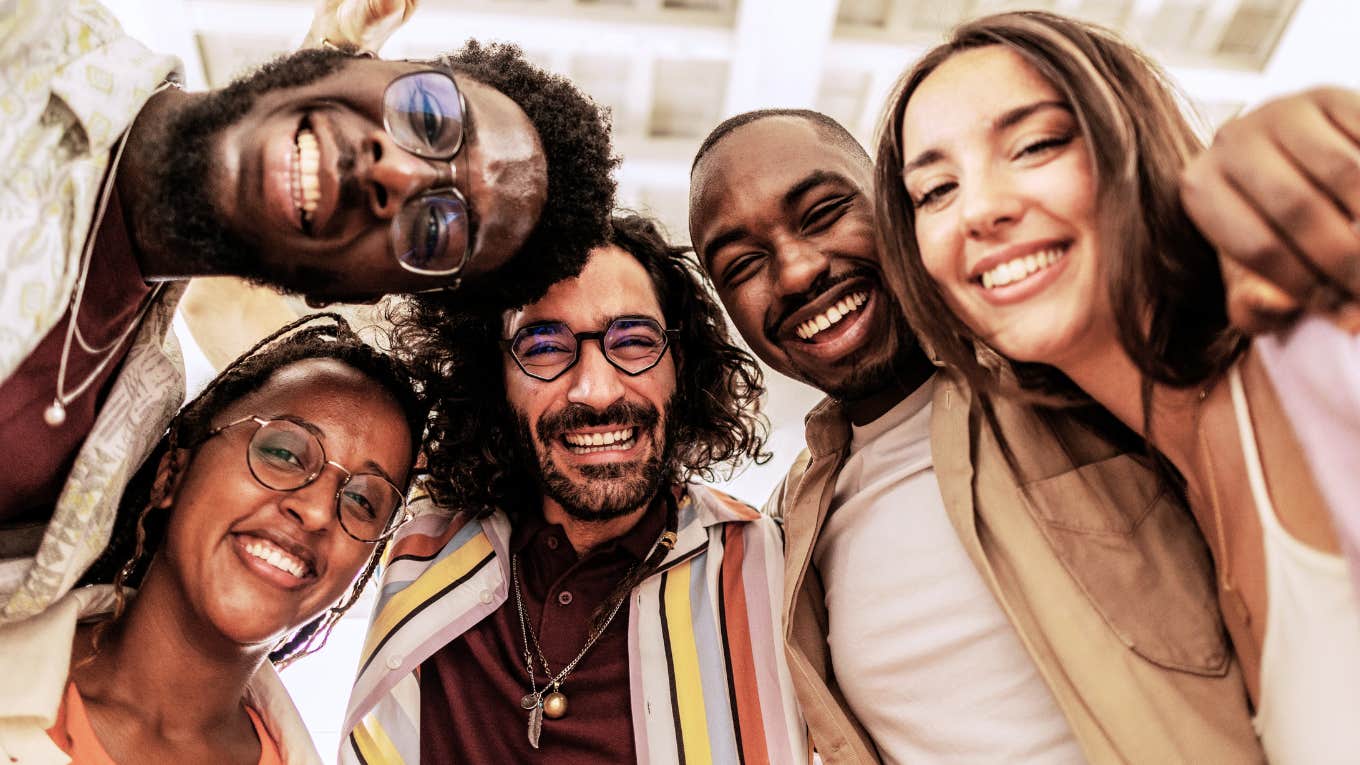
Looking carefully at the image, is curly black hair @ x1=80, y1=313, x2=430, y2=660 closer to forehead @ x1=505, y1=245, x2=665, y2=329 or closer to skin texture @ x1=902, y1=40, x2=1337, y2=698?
forehead @ x1=505, y1=245, x2=665, y2=329

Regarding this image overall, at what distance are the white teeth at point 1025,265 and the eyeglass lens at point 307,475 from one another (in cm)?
148

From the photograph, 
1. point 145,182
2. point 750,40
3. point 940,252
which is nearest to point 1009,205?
point 940,252

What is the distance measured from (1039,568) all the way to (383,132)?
1.49 m

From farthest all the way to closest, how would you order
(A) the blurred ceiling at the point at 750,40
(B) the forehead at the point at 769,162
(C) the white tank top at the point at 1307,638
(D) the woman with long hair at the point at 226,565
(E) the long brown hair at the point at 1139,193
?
1. (A) the blurred ceiling at the point at 750,40
2. (B) the forehead at the point at 769,162
3. (D) the woman with long hair at the point at 226,565
4. (E) the long brown hair at the point at 1139,193
5. (C) the white tank top at the point at 1307,638

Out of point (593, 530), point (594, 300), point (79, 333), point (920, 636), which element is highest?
point (79, 333)

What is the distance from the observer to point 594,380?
8.50ft

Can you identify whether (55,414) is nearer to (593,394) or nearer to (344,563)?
(344,563)

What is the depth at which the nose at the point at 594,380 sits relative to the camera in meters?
2.57

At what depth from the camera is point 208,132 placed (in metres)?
1.79

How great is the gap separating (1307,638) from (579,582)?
5.79 feet

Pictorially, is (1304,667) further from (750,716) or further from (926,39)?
(926,39)

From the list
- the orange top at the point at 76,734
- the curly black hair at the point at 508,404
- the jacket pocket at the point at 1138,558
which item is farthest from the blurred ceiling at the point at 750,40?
the orange top at the point at 76,734

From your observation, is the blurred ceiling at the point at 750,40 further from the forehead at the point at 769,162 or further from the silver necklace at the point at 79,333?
the silver necklace at the point at 79,333

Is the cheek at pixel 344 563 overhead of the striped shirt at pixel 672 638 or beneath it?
overhead
